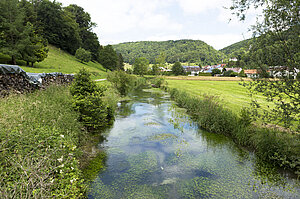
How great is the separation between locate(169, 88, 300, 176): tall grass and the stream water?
0.49m

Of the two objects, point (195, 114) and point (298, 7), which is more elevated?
point (298, 7)

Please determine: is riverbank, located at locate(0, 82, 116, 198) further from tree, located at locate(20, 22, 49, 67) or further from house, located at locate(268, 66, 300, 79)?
tree, located at locate(20, 22, 49, 67)

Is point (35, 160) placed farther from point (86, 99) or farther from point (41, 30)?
point (41, 30)

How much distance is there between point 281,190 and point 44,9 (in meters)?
65.9

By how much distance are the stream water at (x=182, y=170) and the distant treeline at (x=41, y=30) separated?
1103 inches

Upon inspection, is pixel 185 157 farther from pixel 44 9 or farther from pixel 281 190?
pixel 44 9

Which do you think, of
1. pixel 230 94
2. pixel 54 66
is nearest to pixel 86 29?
pixel 54 66

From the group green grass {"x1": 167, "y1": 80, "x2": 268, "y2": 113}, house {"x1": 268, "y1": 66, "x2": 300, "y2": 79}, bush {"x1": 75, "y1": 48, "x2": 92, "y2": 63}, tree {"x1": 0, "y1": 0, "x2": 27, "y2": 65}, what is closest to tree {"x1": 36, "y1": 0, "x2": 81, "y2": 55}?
bush {"x1": 75, "y1": 48, "x2": 92, "y2": 63}

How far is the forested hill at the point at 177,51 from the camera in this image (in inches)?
5969

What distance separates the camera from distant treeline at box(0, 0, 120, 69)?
2761 cm

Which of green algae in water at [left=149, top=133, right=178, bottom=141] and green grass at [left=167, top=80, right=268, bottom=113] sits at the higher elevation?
green grass at [left=167, top=80, right=268, bottom=113]

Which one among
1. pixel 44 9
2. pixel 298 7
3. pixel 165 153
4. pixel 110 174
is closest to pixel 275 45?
pixel 298 7

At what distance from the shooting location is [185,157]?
774 centimetres

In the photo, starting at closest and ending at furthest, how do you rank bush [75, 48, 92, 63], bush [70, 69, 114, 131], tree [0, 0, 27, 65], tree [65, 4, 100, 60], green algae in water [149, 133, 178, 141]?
bush [70, 69, 114, 131]
green algae in water [149, 133, 178, 141]
tree [0, 0, 27, 65]
bush [75, 48, 92, 63]
tree [65, 4, 100, 60]
